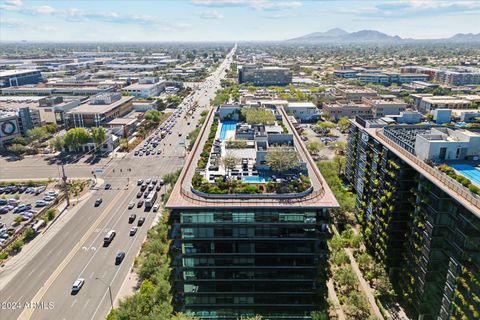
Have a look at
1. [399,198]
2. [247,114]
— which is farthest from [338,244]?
[247,114]

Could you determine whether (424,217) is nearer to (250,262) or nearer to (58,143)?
(250,262)

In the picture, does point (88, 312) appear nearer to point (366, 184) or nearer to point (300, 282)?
point (300, 282)

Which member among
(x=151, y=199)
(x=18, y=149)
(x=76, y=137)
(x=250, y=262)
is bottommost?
(x=151, y=199)

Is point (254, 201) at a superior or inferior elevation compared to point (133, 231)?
superior

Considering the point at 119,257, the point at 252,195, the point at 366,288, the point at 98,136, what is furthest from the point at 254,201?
the point at 98,136

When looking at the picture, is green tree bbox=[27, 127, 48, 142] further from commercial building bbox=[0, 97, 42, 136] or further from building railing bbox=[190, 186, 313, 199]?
building railing bbox=[190, 186, 313, 199]

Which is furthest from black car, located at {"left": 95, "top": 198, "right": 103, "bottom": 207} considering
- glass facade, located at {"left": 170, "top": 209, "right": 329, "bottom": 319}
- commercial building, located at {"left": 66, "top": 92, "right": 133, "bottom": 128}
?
commercial building, located at {"left": 66, "top": 92, "right": 133, "bottom": 128}

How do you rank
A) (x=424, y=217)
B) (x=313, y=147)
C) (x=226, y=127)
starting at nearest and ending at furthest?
(x=424, y=217), (x=226, y=127), (x=313, y=147)
